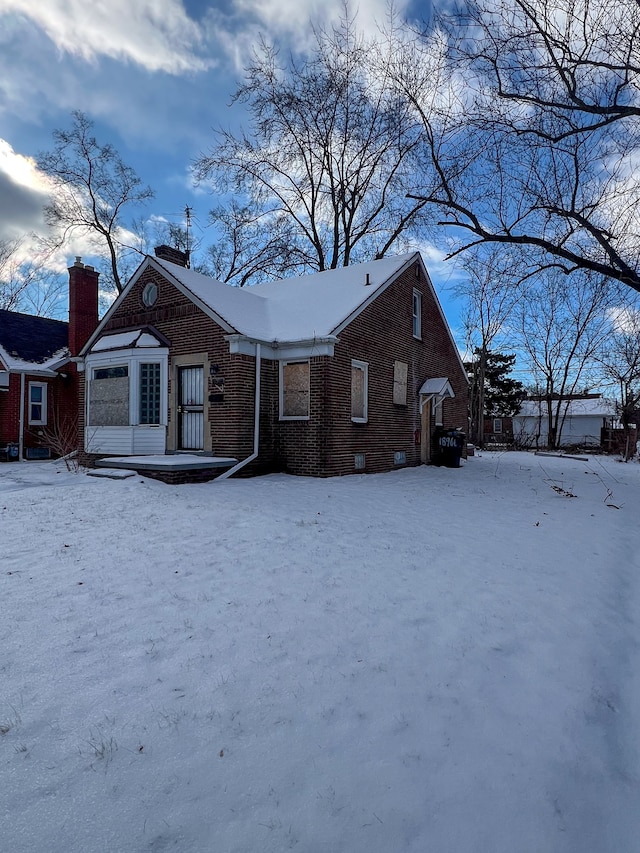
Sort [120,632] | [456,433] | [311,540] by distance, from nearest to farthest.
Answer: [120,632] < [311,540] < [456,433]

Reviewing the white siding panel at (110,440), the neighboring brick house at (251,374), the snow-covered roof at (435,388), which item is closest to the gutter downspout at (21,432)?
the neighboring brick house at (251,374)

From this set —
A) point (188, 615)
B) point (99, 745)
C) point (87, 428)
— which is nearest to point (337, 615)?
point (188, 615)

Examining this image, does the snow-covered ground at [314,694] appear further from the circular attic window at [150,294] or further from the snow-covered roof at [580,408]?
the snow-covered roof at [580,408]

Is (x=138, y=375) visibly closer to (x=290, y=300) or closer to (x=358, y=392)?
(x=290, y=300)

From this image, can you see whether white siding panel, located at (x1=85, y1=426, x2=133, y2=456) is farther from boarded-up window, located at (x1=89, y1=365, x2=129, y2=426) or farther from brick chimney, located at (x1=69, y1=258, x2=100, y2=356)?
brick chimney, located at (x1=69, y1=258, x2=100, y2=356)

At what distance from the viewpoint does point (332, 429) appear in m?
11.6

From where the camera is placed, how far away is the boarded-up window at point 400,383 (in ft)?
47.2

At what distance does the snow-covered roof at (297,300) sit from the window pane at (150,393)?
7.57ft

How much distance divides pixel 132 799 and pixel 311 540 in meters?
3.84

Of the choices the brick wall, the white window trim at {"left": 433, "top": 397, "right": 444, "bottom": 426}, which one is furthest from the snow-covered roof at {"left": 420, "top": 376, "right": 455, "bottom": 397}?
the white window trim at {"left": 433, "top": 397, "right": 444, "bottom": 426}

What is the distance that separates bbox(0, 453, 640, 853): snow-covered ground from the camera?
1904 mm

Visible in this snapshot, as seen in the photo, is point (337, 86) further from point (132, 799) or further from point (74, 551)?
point (132, 799)

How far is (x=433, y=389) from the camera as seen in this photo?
51.8 ft

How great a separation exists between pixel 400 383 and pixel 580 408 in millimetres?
36144
